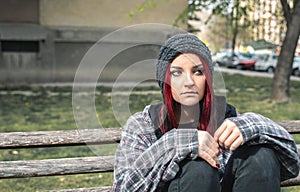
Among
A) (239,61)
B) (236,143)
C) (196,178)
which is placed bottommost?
(239,61)

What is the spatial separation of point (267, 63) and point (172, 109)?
99.4 ft

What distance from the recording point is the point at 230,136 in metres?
1.97

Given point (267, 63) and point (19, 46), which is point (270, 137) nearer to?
point (19, 46)

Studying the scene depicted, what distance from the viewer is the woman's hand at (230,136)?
6.46 ft

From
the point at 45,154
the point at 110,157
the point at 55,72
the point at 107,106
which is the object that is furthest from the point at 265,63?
the point at 110,157

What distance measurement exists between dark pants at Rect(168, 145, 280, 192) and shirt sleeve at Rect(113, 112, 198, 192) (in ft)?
0.16

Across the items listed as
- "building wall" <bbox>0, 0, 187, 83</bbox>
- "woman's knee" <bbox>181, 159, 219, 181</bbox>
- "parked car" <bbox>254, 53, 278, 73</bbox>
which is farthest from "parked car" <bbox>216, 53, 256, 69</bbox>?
"woman's knee" <bbox>181, 159, 219, 181</bbox>

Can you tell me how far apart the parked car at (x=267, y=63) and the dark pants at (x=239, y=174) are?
2984 cm

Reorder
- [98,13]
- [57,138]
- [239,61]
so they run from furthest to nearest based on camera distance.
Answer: [239,61] < [98,13] < [57,138]

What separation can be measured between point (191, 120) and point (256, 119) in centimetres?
34

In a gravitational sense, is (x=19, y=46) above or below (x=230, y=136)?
below

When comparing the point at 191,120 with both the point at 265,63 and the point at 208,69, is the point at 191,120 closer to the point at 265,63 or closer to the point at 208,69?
the point at 208,69

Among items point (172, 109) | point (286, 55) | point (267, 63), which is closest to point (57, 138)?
point (172, 109)

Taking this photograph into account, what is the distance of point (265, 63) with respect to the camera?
Result: 31438 mm
